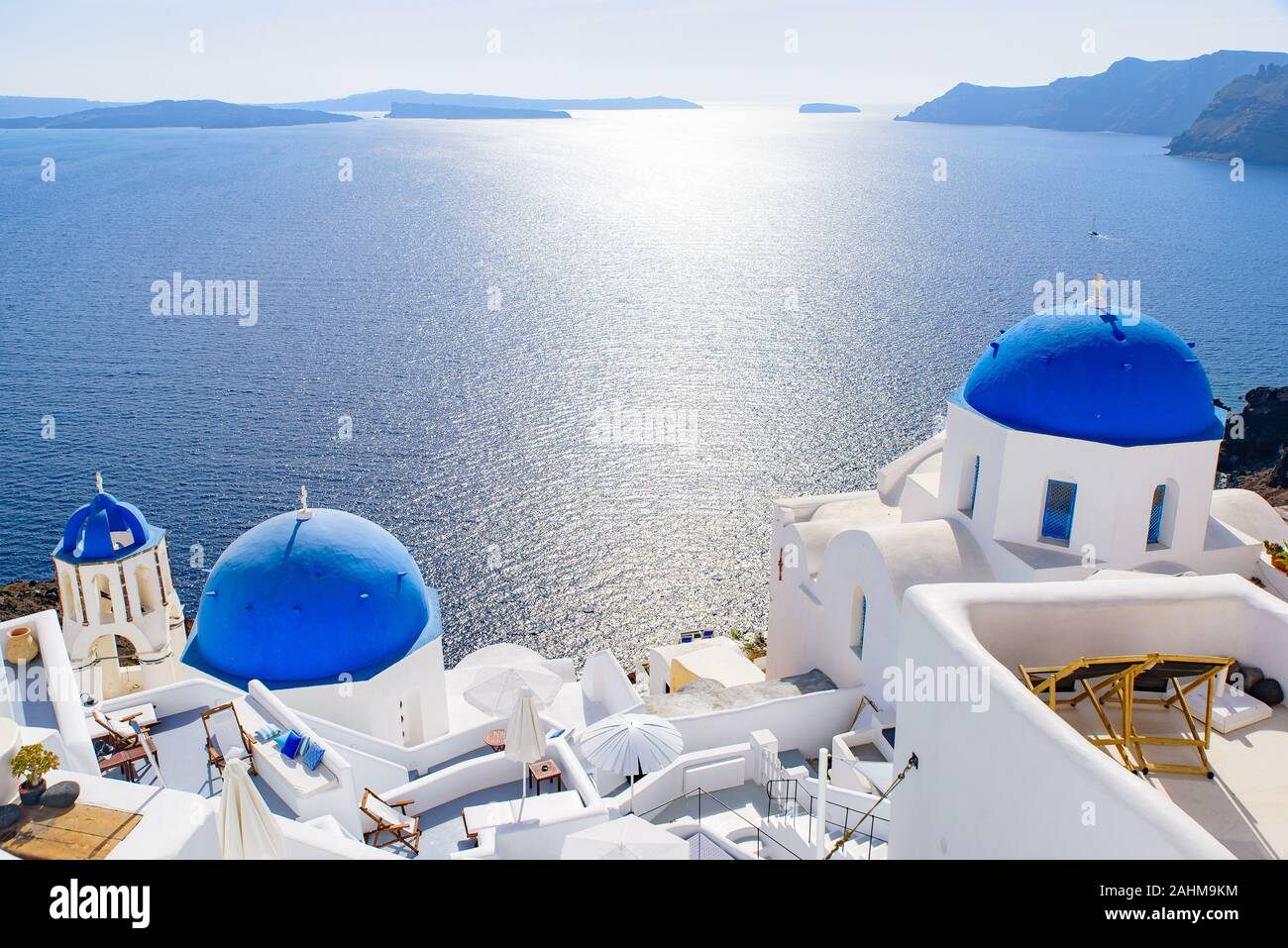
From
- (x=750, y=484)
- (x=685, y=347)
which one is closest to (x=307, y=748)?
(x=750, y=484)

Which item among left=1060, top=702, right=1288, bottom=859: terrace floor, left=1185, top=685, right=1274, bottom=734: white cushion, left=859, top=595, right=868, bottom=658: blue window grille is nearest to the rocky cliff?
left=859, top=595, right=868, bottom=658: blue window grille

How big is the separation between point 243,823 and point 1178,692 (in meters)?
10.9

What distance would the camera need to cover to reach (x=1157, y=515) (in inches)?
901

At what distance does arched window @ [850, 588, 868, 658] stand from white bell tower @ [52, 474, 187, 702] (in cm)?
1744

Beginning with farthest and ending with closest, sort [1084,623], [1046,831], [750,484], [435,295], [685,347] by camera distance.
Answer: [435,295] → [685,347] → [750,484] → [1084,623] → [1046,831]

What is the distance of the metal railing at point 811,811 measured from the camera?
59.2ft

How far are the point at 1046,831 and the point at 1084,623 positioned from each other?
281 cm

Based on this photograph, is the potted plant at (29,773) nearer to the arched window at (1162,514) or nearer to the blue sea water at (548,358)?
the arched window at (1162,514)

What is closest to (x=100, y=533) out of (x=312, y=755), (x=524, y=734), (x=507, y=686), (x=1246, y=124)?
(x=507, y=686)

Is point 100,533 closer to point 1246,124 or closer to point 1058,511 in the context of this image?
point 1058,511

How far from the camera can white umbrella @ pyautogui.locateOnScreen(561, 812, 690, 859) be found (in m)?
13.6

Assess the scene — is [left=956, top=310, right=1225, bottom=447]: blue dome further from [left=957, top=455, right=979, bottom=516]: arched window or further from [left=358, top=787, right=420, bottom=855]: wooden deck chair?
[left=358, top=787, right=420, bottom=855]: wooden deck chair

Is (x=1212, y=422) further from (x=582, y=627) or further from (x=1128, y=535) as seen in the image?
(x=582, y=627)

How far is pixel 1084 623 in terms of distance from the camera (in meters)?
10.6
